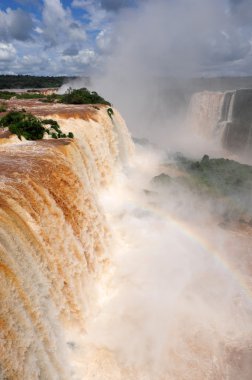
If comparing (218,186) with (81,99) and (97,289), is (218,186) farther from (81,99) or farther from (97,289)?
(97,289)

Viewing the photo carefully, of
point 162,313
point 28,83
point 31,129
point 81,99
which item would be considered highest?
point 81,99

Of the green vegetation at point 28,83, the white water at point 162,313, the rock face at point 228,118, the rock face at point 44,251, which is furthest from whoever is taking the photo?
the green vegetation at point 28,83

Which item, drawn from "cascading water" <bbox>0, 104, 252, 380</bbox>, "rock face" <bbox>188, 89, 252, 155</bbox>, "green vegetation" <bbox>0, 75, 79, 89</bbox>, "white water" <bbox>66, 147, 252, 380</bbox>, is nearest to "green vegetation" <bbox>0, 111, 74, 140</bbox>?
"cascading water" <bbox>0, 104, 252, 380</bbox>

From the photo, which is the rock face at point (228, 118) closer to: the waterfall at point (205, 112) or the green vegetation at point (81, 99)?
the waterfall at point (205, 112)

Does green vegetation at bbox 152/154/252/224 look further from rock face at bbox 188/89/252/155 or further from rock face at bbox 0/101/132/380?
rock face at bbox 188/89/252/155

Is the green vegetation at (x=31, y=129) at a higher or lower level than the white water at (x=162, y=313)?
higher

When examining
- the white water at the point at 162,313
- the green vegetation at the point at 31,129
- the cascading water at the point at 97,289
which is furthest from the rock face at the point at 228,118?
the green vegetation at the point at 31,129

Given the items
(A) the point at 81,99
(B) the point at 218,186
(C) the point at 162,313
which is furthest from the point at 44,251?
(A) the point at 81,99

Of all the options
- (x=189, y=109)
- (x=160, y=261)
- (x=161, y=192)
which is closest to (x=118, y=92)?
(x=189, y=109)
